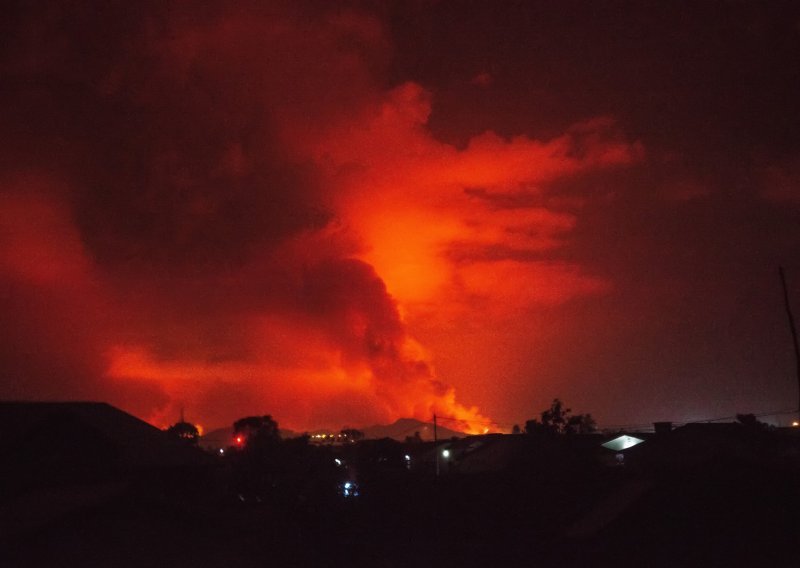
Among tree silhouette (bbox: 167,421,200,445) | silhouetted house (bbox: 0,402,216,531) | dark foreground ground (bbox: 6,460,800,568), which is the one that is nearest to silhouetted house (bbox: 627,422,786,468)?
dark foreground ground (bbox: 6,460,800,568)

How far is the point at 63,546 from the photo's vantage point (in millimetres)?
23906

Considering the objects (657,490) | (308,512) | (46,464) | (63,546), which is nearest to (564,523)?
(657,490)

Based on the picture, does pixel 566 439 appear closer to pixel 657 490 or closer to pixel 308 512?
pixel 308 512

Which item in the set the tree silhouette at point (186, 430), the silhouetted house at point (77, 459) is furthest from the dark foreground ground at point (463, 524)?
the tree silhouette at point (186, 430)

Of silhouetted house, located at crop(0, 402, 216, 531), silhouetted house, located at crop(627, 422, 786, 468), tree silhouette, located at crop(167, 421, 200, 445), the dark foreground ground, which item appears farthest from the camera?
tree silhouette, located at crop(167, 421, 200, 445)

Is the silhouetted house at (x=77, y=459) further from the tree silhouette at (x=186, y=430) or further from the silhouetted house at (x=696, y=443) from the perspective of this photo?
the tree silhouette at (x=186, y=430)

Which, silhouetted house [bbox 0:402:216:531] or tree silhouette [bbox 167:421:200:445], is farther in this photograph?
tree silhouette [bbox 167:421:200:445]

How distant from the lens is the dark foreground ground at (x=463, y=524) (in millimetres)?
24031

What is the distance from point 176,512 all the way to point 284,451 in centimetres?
1455

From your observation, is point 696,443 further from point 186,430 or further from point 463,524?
point 186,430

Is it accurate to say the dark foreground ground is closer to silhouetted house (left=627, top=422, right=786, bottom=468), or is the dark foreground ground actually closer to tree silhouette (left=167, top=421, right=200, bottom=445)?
silhouetted house (left=627, top=422, right=786, bottom=468)

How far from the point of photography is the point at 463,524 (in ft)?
123

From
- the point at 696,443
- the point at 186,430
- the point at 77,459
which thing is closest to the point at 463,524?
the point at 77,459

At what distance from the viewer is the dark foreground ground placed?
78.8ft
